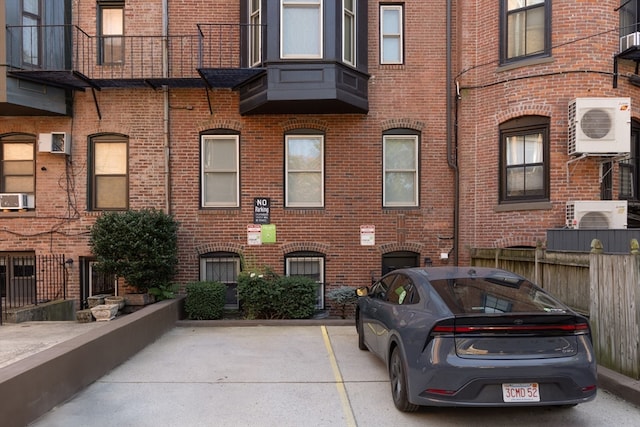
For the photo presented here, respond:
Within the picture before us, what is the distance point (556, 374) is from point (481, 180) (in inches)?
248

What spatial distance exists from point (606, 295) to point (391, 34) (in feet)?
23.8

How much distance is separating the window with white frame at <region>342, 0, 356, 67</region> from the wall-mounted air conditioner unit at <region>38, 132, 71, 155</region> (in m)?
6.45

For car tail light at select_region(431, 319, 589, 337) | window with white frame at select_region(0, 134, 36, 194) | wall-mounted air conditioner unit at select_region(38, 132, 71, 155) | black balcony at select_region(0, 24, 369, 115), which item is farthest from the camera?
window with white frame at select_region(0, 134, 36, 194)

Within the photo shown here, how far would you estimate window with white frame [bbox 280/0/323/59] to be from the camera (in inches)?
347

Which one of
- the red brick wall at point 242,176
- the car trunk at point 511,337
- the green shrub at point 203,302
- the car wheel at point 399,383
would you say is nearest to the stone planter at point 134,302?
the green shrub at point 203,302

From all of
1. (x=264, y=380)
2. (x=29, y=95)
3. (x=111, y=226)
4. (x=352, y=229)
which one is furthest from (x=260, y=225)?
(x=29, y=95)

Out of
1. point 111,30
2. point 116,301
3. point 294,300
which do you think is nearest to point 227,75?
point 111,30

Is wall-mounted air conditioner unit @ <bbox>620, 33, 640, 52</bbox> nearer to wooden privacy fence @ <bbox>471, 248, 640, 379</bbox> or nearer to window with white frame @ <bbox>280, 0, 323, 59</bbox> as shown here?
wooden privacy fence @ <bbox>471, 248, 640, 379</bbox>

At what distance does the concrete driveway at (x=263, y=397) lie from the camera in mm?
4109

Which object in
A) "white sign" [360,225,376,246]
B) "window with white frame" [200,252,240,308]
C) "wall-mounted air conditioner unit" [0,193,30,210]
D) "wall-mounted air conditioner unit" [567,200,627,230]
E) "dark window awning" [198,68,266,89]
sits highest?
"dark window awning" [198,68,266,89]

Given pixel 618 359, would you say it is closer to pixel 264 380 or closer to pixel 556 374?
pixel 556 374

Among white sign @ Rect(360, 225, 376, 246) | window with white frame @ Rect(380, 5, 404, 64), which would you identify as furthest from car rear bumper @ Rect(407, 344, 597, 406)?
window with white frame @ Rect(380, 5, 404, 64)

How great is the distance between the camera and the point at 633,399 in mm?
4406

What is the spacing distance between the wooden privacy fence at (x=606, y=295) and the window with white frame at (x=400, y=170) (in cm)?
371
